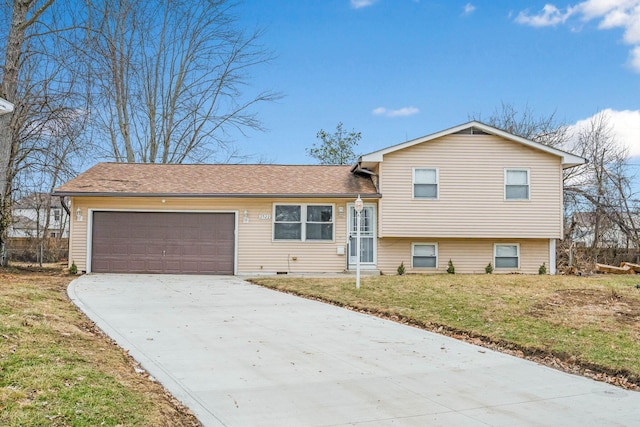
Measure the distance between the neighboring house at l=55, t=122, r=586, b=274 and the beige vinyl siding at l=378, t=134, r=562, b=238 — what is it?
0.03 m

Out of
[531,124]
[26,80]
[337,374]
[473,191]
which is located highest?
[531,124]

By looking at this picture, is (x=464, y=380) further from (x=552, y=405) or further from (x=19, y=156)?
(x=19, y=156)

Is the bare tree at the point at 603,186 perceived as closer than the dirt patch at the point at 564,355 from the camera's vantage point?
No

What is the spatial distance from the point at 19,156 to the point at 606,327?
1858 cm

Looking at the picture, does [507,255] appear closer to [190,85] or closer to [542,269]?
[542,269]

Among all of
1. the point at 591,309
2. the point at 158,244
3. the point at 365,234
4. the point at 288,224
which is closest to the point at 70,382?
the point at 591,309

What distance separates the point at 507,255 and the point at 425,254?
103 inches

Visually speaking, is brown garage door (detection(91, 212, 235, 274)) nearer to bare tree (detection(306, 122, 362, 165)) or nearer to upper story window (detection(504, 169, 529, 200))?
upper story window (detection(504, 169, 529, 200))

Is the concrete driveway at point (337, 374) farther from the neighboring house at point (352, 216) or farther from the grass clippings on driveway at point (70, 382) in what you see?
the neighboring house at point (352, 216)

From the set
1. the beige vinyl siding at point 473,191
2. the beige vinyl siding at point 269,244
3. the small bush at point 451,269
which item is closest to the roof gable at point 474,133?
the beige vinyl siding at point 473,191

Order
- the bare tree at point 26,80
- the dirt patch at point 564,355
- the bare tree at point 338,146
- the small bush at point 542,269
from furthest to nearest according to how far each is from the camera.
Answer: the bare tree at point 338,146, the small bush at point 542,269, the bare tree at point 26,80, the dirt patch at point 564,355

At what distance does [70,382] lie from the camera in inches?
175

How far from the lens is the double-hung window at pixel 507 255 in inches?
664

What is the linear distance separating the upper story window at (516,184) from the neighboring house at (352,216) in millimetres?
31
